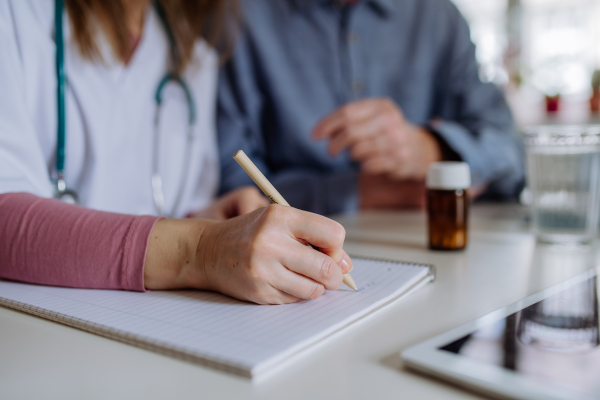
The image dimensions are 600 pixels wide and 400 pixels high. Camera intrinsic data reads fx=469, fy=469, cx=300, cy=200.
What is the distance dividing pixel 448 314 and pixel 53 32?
2.18 ft

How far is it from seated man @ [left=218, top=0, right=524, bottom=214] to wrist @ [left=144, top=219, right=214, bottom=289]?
0.58 metres

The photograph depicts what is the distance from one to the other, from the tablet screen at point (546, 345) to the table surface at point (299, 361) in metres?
0.04

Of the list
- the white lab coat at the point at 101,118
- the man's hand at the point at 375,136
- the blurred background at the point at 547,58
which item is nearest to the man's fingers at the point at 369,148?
the man's hand at the point at 375,136

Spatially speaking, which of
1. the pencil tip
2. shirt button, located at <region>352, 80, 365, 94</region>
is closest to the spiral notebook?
the pencil tip

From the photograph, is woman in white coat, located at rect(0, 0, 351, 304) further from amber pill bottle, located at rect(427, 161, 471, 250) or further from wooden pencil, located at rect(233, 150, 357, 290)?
amber pill bottle, located at rect(427, 161, 471, 250)

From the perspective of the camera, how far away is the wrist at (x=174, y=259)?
0.44 meters

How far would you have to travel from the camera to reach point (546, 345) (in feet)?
1.01

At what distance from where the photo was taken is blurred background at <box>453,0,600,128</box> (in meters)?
2.59

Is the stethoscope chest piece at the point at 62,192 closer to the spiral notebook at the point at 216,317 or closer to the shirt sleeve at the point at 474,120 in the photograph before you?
the spiral notebook at the point at 216,317

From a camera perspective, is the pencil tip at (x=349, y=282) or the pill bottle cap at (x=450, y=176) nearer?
the pencil tip at (x=349, y=282)

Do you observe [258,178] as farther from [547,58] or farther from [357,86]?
[547,58]

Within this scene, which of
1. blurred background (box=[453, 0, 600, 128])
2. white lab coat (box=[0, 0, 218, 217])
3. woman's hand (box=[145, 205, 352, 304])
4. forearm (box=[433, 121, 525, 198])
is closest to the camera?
woman's hand (box=[145, 205, 352, 304])

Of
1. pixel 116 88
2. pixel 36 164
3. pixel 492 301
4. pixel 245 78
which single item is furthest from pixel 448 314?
pixel 245 78

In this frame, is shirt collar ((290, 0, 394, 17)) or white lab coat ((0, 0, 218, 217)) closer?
white lab coat ((0, 0, 218, 217))
